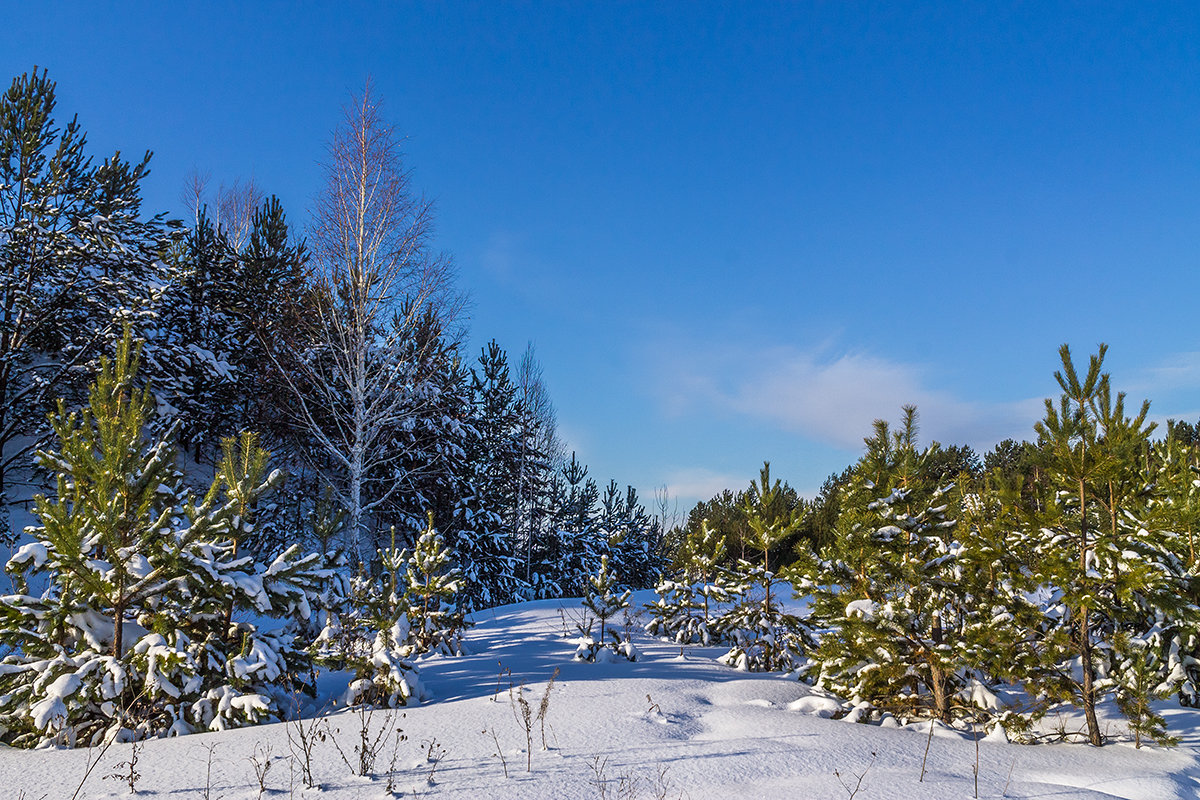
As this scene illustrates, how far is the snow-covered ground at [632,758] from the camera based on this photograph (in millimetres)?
3453

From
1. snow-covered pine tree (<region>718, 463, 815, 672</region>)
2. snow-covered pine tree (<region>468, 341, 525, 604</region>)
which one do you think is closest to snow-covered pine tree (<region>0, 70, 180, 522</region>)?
snow-covered pine tree (<region>468, 341, 525, 604</region>)

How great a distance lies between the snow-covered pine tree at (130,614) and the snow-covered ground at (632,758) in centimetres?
35

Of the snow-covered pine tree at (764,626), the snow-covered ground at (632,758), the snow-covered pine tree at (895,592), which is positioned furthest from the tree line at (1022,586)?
the snow-covered pine tree at (764,626)

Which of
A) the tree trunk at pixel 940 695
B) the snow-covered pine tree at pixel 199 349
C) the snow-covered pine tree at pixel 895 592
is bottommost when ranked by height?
the tree trunk at pixel 940 695

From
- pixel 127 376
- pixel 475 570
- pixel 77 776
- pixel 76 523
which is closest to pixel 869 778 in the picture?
pixel 77 776

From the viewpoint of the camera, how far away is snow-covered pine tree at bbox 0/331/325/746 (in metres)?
4.61

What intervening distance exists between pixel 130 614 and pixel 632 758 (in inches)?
174

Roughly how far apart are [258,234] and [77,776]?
54.3 feet

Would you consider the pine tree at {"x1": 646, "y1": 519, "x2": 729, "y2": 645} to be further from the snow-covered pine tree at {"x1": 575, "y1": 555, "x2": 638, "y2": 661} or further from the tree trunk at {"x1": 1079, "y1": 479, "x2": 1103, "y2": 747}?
the tree trunk at {"x1": 1079, "y1": 479, "x2": 1103, "y2": 747}

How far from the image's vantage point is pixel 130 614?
17.9 ft

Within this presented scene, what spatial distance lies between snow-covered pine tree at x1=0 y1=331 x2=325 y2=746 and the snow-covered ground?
13.9 inches

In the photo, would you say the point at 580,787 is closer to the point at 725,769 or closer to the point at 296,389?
the point at 725,769

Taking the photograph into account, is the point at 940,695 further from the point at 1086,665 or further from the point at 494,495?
the point at 494,495

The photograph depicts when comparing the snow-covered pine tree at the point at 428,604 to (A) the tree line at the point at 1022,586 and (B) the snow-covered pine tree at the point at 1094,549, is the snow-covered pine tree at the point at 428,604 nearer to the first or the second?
(A) the tree line at the point at 1022,586
